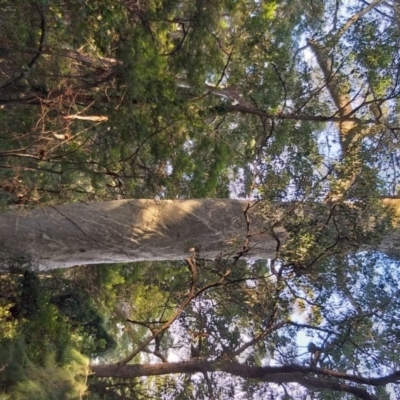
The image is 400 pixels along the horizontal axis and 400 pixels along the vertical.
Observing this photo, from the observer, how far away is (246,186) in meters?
7.59

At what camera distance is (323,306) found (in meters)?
5.28

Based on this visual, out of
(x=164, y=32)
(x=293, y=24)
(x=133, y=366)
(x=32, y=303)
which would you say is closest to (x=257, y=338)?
(x=133, y=366)

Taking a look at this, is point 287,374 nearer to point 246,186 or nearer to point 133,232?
point 133,232

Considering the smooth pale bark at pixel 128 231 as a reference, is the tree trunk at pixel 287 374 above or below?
below

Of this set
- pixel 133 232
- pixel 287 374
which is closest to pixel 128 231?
pixel 133 232

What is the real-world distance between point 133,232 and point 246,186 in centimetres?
222

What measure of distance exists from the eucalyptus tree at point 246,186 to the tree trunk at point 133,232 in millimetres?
17

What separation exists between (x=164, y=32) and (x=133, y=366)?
12.3ft

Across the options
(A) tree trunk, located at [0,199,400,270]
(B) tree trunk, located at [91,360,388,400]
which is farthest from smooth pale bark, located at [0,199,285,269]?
(B) tree trunk, located at [91,360,388,400]

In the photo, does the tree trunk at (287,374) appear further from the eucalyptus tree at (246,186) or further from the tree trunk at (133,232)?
the tree trunk at (133,232)

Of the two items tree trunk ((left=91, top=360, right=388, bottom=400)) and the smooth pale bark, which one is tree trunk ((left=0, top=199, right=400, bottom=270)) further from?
tree trunk ((left=91, top=360, right=388, bottom=400))

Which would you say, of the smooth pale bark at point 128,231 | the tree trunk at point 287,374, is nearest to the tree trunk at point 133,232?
the smooth pale bark at point 128,231

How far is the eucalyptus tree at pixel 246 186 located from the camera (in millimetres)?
5148

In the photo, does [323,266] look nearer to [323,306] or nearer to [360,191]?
[323,306]
